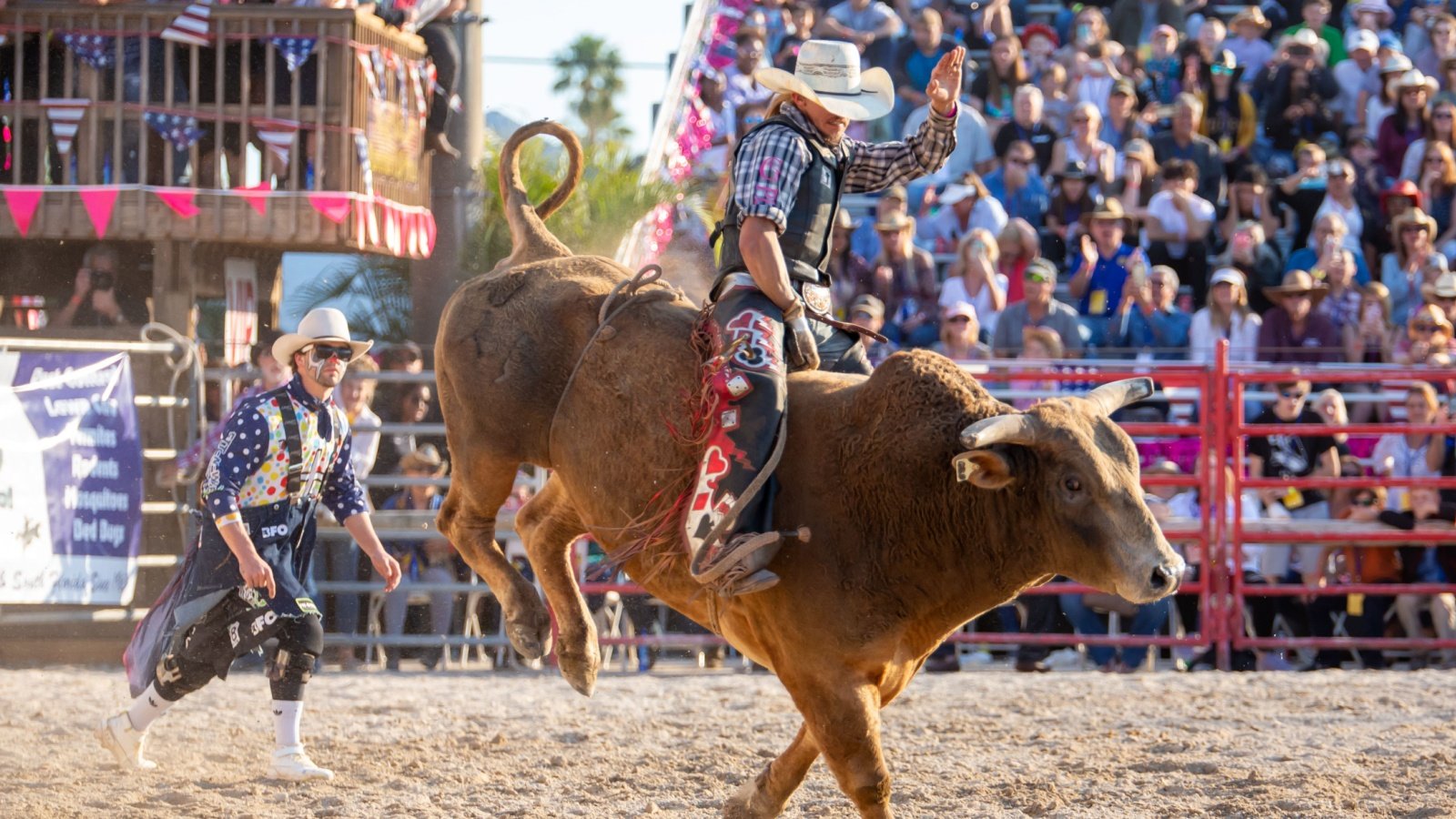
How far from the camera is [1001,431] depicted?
4.20 m

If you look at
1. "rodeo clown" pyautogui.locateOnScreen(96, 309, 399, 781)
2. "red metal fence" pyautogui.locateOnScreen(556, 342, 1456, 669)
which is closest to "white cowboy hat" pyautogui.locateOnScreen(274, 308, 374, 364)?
"rodeo clown" pyautogui.locateOnScreen(96, 309, 399, 781)

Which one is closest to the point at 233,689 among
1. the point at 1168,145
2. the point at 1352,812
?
the point at 1352,812

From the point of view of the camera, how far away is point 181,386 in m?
9.56

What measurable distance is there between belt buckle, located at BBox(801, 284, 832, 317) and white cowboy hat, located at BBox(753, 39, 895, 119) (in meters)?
0.51

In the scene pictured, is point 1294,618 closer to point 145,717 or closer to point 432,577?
point 432,577

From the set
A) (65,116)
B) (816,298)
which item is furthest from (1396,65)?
(816,298)

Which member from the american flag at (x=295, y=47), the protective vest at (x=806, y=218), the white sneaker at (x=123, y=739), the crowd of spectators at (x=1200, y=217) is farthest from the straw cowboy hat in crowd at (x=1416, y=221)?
the white sneaker at (x=123, y=739)

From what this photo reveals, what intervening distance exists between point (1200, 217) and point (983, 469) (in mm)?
8016

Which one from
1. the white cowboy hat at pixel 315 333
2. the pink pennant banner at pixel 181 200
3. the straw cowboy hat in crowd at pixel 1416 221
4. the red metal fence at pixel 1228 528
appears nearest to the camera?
the white cowboy hat at pixel 315 333

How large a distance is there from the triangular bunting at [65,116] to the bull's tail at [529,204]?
4.93 metres

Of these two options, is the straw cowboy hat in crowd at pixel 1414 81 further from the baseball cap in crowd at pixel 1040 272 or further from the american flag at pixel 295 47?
the american flag at pixel 295 47

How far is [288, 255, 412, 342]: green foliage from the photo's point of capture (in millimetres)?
12484

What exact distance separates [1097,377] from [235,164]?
517 cm

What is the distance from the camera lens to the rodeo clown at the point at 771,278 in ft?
14.8
